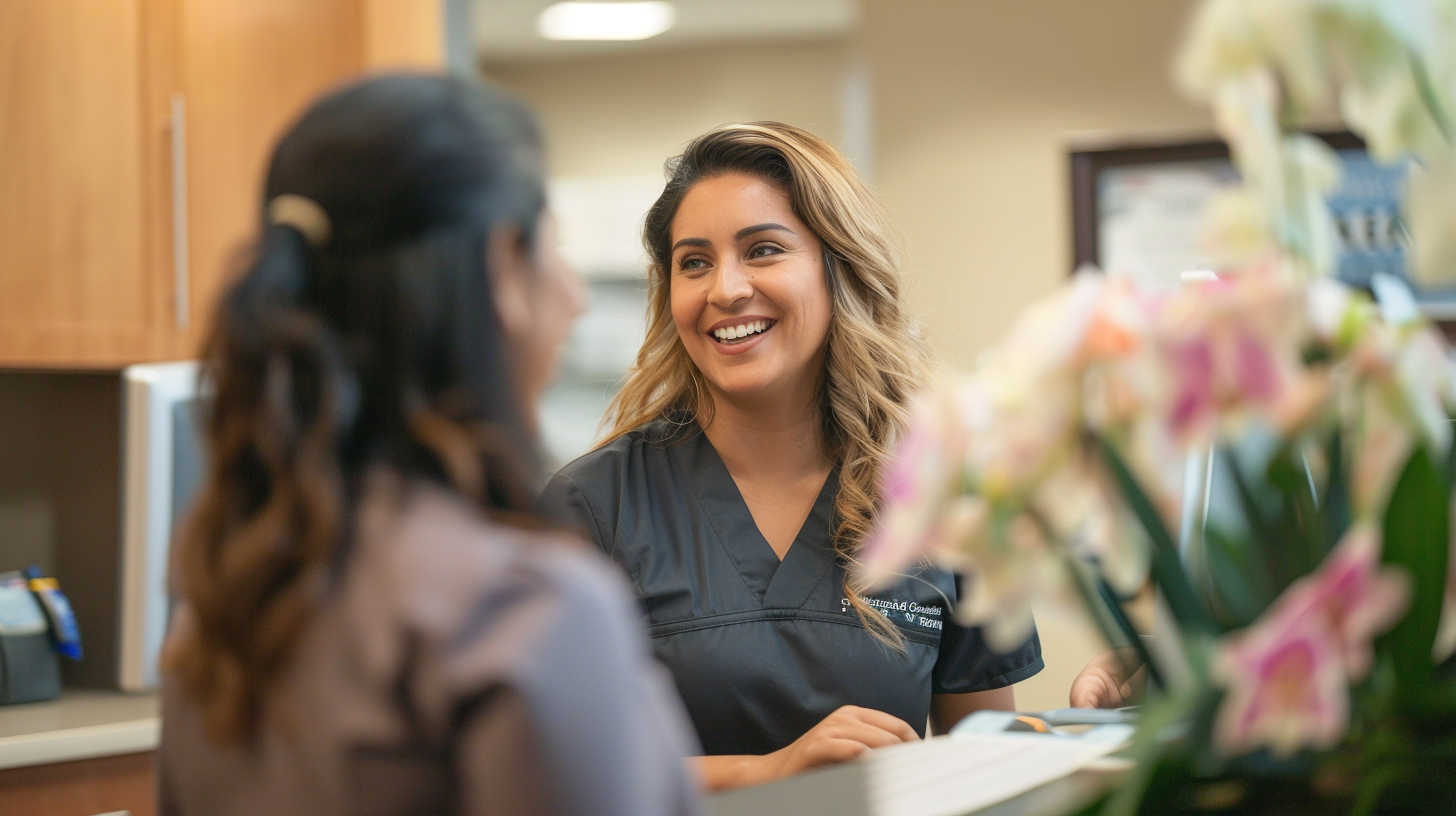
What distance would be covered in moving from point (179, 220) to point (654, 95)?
1.72 m

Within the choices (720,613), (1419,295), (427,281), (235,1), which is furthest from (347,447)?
(1419,295)

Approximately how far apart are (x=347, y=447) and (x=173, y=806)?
0.26 metres

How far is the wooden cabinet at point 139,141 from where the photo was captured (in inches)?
88.5

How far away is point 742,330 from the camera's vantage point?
164cm

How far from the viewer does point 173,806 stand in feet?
2.30

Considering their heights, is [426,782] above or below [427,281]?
below

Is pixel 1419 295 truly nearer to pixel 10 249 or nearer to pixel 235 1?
pixel 235 1

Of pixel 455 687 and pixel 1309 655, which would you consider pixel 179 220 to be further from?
pixel 1309 655

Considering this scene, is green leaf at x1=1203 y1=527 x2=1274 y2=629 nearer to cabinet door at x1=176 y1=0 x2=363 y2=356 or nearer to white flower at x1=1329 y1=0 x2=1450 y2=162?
white flower at x1=1329 y1=0 x2=1450 y2=162

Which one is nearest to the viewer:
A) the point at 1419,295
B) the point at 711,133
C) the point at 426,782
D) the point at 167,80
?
the point at 426,782

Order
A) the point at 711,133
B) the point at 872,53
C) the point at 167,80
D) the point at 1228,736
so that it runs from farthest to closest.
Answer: the point at 872,53 → the point at 167,80 → the point at 711,133 → the point at 1228,736

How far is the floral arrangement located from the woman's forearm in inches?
35.0

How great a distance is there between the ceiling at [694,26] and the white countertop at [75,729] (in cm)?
213

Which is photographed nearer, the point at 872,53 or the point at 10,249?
the point at 10,249
